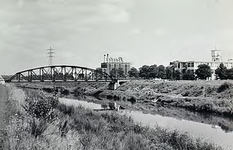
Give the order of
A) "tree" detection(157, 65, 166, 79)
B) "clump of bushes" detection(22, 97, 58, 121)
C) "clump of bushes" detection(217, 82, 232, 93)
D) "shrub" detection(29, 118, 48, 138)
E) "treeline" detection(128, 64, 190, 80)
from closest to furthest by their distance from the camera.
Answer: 1. "shrub" detection(29, 118, 48, 138)
2. "clump of bushes" detection(22, 97, 58, 121)
3. "clump of bushes" detection(217, 82, 232, 93)
4. "treeline" detection(128, 64, 190, 80)
5. "tree" detection(157, 65, 166, 79)

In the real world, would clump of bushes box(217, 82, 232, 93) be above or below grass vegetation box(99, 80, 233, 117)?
above

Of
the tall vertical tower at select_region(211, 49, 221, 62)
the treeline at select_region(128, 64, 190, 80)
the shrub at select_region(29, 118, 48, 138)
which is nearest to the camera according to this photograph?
the shrub at select_region(29, 118, 48, 138)

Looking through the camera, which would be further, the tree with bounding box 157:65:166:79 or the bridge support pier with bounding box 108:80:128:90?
the tree with bounding box 157:65:166:79

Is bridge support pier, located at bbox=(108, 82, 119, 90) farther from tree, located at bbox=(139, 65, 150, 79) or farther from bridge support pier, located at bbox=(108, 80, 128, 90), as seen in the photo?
tree, located at bbox=(139, 65, 150, 79)

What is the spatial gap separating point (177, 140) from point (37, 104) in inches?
308

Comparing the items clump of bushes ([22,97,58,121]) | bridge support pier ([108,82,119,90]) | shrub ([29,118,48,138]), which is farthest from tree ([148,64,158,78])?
shrub ([29,118,48,138])

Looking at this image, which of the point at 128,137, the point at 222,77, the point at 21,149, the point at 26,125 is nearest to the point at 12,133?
the point at 21,149

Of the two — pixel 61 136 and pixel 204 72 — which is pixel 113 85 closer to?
pixel 204 72

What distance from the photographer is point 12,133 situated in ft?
28.4

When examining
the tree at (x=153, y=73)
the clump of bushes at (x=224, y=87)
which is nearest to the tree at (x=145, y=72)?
the tree at (x=153, y=73)

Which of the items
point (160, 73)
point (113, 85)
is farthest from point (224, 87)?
point (160, 73)

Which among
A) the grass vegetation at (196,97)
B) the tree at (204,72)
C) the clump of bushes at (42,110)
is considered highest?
the tree at (204,72)

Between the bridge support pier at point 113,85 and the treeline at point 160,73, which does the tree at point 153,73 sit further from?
the bridge support pier at point 113,85

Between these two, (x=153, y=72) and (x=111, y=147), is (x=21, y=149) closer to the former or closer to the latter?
(x=111, y=147)
